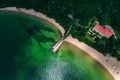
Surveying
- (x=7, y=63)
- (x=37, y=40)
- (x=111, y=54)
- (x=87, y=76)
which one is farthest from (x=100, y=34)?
(x=7, y=63)

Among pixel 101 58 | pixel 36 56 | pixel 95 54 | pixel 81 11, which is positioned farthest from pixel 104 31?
pixel 36 56

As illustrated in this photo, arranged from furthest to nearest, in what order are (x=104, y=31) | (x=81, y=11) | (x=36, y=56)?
(x=81, y=11), (x=104, y=31), (x=36, y=56)

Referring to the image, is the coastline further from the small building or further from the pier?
the small building

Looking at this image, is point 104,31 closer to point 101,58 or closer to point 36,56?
point 101,58

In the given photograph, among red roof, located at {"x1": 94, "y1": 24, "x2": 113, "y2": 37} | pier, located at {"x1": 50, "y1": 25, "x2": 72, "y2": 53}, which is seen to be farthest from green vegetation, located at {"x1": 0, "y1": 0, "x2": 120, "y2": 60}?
pier, located at {"x1": 50, "y1": 25, "x2": 72, "y2": 53}

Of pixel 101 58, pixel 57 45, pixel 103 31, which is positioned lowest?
pixel 57 45

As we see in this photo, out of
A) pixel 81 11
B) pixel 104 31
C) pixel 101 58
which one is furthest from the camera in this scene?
pixel 81 11
